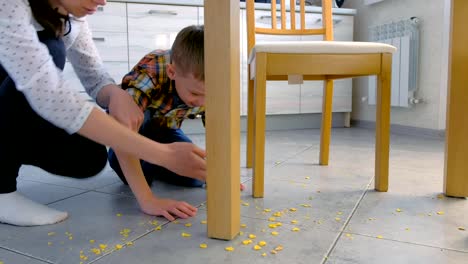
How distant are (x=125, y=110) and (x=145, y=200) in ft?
0.71

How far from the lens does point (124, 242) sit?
0.76 m

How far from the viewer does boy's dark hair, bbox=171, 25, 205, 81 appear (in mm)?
904

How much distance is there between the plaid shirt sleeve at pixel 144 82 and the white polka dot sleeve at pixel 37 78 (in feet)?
1.00

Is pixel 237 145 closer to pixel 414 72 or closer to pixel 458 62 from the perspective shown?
pixel 458 62

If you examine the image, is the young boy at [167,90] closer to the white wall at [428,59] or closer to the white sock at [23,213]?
the white sock at [23,213]

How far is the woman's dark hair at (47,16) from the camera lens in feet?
2.62

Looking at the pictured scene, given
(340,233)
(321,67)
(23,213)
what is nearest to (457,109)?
(321,67)

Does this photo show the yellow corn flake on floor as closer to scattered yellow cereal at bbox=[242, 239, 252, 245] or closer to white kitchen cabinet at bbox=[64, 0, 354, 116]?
scattered yellow cereal at bbox=[242, 239, 252, 245]

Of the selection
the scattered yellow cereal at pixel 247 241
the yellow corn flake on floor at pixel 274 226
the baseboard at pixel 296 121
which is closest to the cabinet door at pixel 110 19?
the baseboard at pixel 296 121

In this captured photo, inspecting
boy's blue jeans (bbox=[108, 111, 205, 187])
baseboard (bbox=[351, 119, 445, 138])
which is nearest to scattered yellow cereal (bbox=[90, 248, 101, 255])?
boy's blue jeans (bbox=[108, 111, 205, 187])

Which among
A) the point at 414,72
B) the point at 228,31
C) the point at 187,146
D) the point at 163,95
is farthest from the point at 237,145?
the point at 414,72

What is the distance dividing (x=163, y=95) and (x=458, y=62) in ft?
2.53

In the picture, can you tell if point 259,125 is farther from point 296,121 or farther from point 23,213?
point 296,121

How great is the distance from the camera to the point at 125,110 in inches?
34.1
